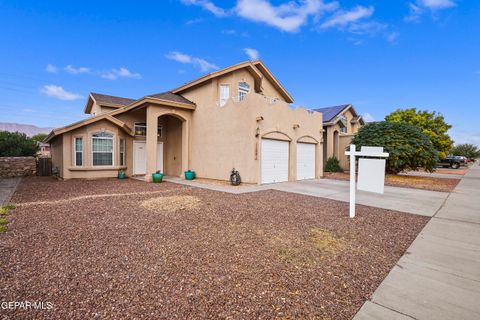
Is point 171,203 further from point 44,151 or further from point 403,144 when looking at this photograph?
point 44,151

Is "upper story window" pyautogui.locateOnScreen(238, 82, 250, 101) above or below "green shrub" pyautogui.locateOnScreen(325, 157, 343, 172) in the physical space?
above

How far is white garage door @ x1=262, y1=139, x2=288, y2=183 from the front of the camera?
41.4 ft

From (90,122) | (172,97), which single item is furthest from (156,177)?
(172,97)

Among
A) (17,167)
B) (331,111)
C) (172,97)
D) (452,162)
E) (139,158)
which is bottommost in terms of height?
(17,167)

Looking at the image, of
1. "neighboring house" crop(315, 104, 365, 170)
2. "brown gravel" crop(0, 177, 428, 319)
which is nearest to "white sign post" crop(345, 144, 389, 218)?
"brown gravel" crop(0, 177, 428, 319)

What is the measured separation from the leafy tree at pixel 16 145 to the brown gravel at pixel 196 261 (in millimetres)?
20267

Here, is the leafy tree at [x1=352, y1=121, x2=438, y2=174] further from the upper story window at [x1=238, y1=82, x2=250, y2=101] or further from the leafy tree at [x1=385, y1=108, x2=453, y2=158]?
the leafy tree at [x1=385, y1=108, x2=453, y2=158]

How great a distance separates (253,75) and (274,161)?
7110 millimetres

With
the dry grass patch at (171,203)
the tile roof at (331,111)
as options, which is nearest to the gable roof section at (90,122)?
the dry grass patch at (171,203)

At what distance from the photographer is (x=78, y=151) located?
13.7 meters

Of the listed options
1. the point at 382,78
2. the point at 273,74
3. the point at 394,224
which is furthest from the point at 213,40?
the point at 394,224

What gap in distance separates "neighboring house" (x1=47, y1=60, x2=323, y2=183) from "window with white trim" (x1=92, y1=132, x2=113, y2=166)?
0.17 feet

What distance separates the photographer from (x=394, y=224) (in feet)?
19.2

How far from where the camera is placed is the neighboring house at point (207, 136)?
12.4 meters
